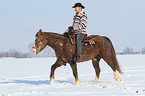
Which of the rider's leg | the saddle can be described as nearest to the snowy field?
the rider's leg

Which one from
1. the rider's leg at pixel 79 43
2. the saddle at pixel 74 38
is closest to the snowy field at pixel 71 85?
the rider's leg at pixel 79 43

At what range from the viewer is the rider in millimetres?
7426

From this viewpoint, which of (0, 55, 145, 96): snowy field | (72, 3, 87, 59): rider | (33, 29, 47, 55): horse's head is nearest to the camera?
(0, 55, 145, 96): snowy field

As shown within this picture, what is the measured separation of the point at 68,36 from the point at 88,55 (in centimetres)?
107

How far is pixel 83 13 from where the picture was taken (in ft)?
25.1

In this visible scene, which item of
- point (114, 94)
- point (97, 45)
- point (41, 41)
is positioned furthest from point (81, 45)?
point (114, 94)

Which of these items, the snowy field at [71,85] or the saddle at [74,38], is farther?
the saddle at [74,38]

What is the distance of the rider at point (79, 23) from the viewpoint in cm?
743

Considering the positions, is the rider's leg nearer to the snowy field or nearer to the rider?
the rider

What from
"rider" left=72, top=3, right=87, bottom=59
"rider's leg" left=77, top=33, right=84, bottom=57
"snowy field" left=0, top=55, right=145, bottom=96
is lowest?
"snowy field" left=0, top=55, right=145, bottom=96

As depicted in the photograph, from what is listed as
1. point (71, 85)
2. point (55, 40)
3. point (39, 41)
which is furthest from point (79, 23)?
point (71, 85)

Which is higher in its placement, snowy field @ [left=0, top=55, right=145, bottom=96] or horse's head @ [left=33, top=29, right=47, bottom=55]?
horse's head @ [left=33, top=29, right=47, bottom=55]

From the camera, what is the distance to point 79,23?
24.7 ft

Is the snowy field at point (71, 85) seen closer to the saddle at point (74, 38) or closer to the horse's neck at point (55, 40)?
the horse's neck at point (55, 40)
